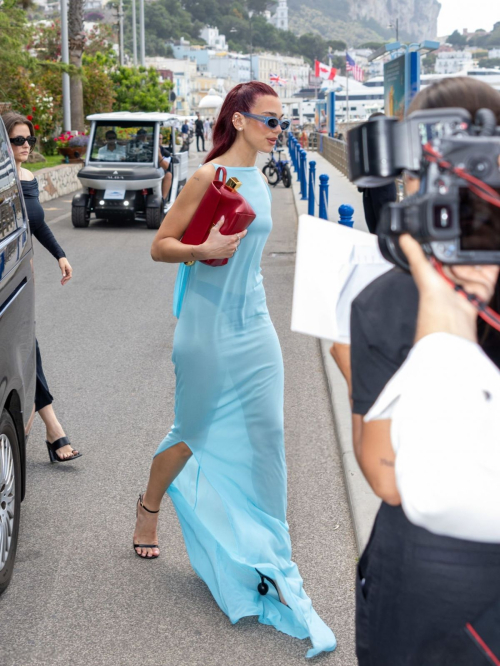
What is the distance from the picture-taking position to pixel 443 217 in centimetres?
117

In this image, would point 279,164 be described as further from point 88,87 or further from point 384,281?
point 384,281

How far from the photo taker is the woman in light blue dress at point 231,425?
310 cm

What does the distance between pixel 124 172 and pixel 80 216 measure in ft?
3.61

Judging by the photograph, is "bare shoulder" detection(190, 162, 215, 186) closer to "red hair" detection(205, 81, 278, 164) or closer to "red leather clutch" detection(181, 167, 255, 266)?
"red leather clutch" detection(181, 167, 255, 266)

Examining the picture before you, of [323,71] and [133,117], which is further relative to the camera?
[323,71]

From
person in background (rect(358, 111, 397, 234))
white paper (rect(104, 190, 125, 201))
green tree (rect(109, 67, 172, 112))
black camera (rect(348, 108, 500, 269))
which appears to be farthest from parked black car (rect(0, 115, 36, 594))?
green tree (rect(109, 67, 172, 112))

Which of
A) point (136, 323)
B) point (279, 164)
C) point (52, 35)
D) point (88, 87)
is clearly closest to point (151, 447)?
point (136, 323)

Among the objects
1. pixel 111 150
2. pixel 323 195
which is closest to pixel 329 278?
pixel 323 195

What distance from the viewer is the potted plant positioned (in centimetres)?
2644

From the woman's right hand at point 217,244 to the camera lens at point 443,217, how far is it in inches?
76.1

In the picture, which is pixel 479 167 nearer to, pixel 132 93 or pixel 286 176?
pixel 286 176

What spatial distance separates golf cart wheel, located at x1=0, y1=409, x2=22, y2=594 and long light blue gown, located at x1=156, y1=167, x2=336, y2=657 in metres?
0.71

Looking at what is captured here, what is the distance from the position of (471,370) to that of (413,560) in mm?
451

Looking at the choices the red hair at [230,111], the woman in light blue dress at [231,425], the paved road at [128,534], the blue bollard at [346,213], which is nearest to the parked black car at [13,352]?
the paved road at [128,534]
